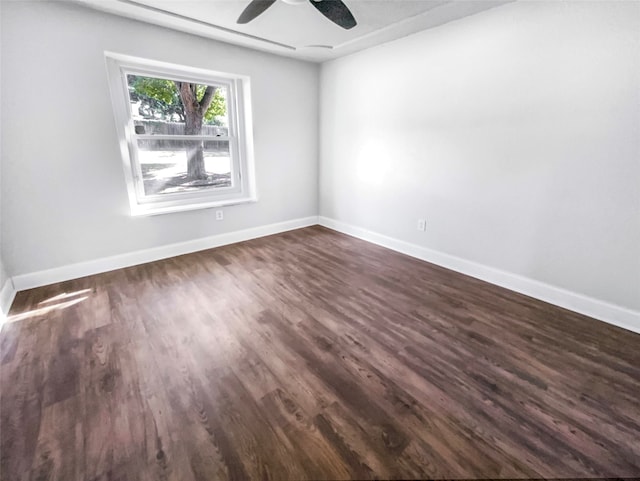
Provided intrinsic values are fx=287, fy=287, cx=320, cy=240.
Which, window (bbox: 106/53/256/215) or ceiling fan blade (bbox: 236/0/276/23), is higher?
ceiling fan blade (bbox: 236/0/276/23)

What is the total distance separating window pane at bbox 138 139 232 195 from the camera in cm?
318

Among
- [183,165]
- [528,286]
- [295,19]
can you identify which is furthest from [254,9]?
[528,286]

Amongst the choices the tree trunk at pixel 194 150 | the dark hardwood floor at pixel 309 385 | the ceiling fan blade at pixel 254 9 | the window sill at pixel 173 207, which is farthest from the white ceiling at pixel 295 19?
the dark hardwood floor at pixel 309 385

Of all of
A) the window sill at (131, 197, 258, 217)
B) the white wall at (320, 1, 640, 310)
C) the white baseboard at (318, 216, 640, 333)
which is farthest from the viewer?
the window sill at (131, 197, 258, 217)

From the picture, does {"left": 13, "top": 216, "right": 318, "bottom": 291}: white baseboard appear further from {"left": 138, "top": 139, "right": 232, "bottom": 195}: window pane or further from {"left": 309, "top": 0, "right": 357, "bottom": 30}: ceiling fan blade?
{"left": 309, "top": 0, "right": 357, "bottom": 30}: ceiling fan blade

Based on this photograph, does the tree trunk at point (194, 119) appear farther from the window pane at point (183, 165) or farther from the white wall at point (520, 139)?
the white wall at point (520, 139)

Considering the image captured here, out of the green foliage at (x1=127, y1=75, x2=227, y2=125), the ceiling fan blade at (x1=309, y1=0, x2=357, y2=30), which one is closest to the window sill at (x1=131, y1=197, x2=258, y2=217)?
the green foliage at (x1=127, y1=75, x2=227, y2=125)

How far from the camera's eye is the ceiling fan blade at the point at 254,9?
2.12 metres

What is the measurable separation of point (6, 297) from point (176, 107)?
236 cm

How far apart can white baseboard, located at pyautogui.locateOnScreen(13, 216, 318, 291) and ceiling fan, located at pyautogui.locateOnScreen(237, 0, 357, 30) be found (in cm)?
236

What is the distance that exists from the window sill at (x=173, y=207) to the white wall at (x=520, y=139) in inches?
75.9

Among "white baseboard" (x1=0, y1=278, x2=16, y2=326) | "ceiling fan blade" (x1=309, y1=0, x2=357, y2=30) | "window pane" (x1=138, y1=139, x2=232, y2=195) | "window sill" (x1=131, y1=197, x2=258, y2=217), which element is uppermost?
"ceiling fan blade" (x1=309, y1=0, x2=357, y2=30)

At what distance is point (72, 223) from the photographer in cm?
270

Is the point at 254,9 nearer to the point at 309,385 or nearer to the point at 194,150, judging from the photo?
the point at 194,150
